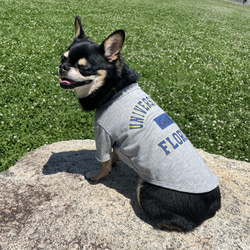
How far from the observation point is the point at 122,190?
3.91 m

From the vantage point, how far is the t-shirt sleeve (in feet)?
11.4

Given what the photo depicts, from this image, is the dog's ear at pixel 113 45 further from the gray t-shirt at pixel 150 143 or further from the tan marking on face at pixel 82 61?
the gray t-shirt at pixel 150 143

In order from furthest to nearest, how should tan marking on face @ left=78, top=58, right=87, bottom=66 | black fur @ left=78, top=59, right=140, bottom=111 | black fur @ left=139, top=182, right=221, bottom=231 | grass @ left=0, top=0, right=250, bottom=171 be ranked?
grass @ left=0, top=0, right=250, bottom=171, black fur @ left=78, top=59, right=140, bottom=111, tan marking on face @ left=78, top=58, right=87, bottom=66, black fur @ left=139, top=182, right=221, bottom=231

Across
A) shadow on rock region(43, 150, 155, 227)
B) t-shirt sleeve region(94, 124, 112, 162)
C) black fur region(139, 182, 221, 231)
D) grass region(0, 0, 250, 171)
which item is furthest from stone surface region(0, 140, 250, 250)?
grass region(0, 0, 250, 171)

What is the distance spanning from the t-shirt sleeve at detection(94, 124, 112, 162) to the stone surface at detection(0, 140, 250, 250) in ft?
1.99

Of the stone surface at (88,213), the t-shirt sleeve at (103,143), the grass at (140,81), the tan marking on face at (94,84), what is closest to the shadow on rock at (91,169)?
the stone surface at (88,213)

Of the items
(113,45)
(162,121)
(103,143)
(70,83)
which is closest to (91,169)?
(103,143)

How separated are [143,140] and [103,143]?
64 centimetres

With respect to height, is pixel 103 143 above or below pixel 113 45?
below

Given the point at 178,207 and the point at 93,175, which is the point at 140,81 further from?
the point at 178,207

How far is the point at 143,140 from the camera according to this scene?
3.22 m

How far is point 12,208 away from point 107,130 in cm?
179

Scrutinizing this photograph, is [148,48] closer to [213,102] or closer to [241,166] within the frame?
[213,102]

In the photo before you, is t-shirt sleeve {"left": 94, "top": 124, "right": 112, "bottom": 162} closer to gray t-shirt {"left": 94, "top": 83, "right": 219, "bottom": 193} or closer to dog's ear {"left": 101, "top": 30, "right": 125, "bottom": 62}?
gray t-shirt {"left": 94, "top": 83, "right": 219, "bottom": 193}
